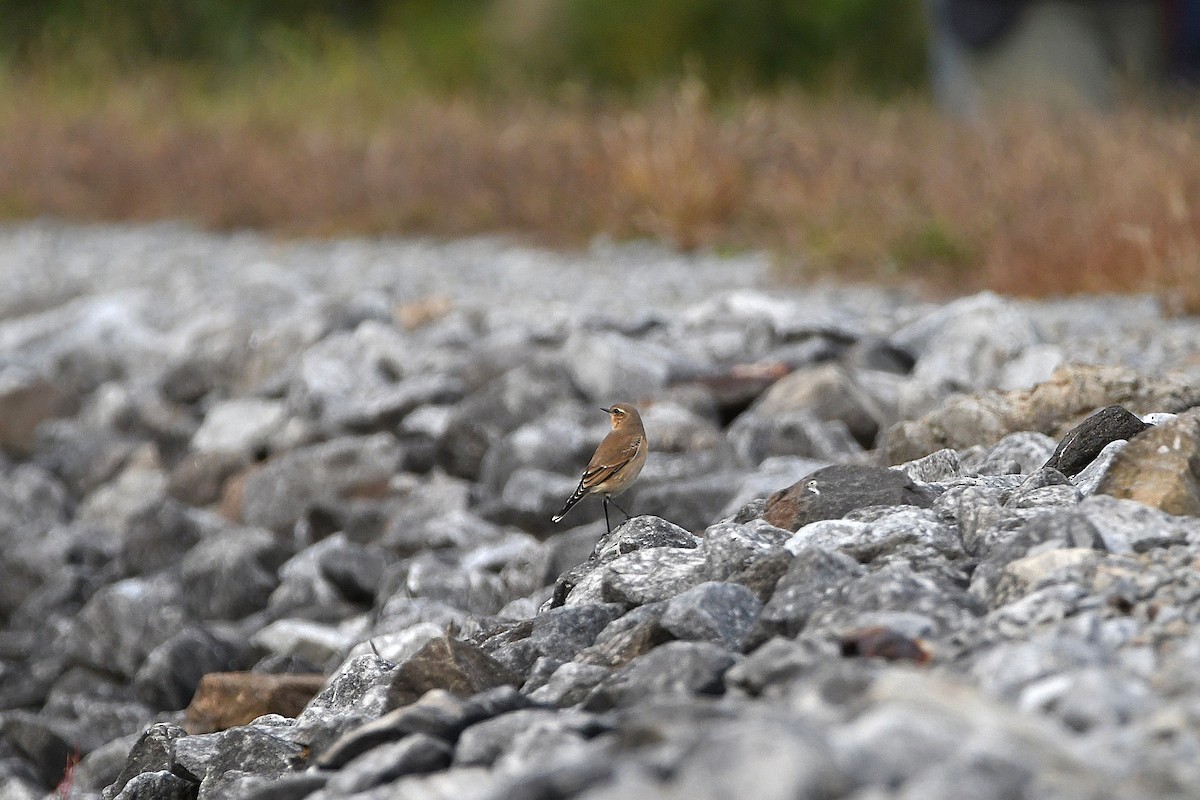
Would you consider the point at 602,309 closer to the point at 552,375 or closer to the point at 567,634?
the point at 552,375

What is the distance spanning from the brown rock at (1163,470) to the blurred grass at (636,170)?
2.95 m

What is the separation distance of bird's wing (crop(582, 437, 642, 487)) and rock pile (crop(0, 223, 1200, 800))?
313 mm

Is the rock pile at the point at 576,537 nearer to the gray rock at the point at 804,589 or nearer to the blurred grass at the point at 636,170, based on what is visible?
the gray rock at the point at 804,589

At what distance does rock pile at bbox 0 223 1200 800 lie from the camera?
1.98 meters

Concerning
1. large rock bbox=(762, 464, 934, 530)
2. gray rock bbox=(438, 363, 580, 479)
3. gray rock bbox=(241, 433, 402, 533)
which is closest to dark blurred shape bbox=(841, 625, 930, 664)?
large rock bbox=(762, 464, 934, 530)

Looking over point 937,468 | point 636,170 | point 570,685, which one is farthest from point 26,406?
point 570,685

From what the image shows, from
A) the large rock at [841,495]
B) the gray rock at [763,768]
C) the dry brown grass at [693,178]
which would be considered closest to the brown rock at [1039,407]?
the large rock at [841,495]

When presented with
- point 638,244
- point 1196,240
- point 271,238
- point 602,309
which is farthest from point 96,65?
point 1196,240

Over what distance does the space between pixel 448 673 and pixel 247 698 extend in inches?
50.3

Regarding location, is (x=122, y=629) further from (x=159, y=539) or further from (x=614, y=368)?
(x=614, y=368)

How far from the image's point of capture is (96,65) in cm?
1519

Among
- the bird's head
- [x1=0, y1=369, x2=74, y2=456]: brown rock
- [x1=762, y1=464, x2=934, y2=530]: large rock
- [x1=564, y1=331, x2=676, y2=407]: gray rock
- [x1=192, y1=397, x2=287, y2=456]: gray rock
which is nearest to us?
[x1=762, y1=464, x2=934, y2=530]: large rock

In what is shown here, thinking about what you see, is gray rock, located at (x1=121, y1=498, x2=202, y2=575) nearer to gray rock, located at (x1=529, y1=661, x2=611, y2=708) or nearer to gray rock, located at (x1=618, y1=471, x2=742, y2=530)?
gray rock, located at (x1=618, y1=471, x2=742, y2=530)

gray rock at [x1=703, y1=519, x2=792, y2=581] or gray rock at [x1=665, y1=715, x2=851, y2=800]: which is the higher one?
gray rock at [x1=665, y1=715, x2=851, y2=800]
